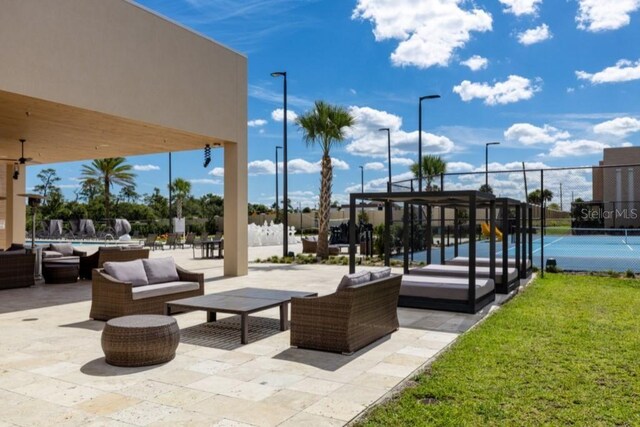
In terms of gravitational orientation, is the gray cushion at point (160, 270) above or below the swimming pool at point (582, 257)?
above

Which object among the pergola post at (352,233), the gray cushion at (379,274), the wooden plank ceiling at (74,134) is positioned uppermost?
the wooden plank ceiling at (74,134)

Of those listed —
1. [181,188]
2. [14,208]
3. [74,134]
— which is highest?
[181,188]

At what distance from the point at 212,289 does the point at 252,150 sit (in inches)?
186

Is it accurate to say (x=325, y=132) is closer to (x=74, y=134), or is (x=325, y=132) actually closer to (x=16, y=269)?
(x=74, y=134)

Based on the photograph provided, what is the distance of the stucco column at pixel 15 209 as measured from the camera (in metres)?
16.5

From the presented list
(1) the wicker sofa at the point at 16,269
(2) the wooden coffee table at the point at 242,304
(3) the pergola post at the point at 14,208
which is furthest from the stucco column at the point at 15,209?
(2) the wooden coffee table at the point at 242,304

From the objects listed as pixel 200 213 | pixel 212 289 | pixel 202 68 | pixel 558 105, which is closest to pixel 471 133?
pixel 558 105

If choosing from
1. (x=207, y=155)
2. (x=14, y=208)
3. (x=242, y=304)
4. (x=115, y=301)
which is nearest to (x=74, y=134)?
(x=207, y=155)

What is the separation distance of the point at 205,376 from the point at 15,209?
1498 centimetres

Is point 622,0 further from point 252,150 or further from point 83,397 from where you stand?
point 83,397

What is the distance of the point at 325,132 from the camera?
60.0 ft

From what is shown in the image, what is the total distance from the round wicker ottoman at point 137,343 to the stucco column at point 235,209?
784 cm

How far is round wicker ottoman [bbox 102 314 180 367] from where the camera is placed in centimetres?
491

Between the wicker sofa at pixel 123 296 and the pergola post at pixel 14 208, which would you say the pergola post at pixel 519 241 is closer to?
the wicker sofa at pixel 123 296
